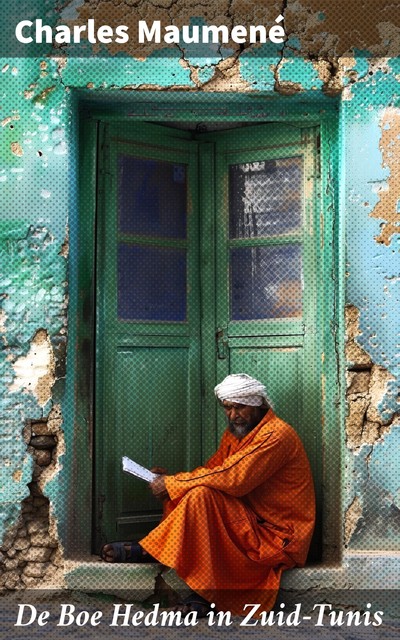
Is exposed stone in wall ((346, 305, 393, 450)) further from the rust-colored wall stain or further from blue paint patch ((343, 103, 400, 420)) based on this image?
the rust-colored wall stain

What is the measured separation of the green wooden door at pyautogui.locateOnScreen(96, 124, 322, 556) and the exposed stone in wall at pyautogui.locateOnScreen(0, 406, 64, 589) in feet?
1.16

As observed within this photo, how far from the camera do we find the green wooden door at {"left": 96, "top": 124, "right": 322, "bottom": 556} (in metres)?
5.38

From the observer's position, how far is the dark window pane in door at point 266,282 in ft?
17.9

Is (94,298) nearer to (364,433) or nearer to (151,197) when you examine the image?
(151,197)

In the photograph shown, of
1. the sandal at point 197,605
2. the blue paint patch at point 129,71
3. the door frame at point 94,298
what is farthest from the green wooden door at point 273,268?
the sandal at point 197,605

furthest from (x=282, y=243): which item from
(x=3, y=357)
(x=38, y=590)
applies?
(x=38, y=590)

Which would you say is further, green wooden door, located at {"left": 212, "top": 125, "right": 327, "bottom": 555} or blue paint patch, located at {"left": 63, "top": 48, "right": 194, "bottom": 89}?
green wooden door, located at {"left": 212, "top": 125, "right": 327, "bottom": 555}

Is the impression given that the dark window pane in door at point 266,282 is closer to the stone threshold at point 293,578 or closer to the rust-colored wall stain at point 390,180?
the rust-colored wall stain at point 390,180

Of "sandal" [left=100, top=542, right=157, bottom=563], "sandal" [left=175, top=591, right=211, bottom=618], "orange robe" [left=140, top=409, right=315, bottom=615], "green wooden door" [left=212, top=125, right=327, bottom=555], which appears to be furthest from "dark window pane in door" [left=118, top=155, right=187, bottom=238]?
"sandal" [left=175, top=591, right=211, bottom=618]

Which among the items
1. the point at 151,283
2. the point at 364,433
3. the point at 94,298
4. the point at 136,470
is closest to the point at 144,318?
the point at 151,283

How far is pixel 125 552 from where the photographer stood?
5.01 m

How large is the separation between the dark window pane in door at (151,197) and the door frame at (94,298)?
232 mm

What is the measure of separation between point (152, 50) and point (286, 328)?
1561mm

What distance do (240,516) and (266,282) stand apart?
53.0 inches
